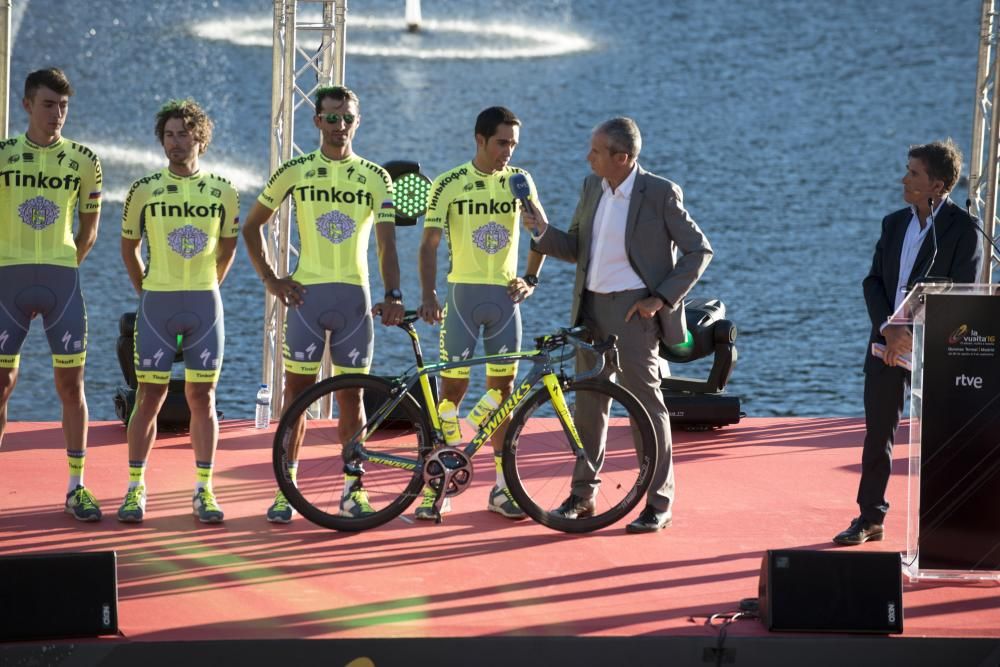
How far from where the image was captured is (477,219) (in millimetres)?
5535

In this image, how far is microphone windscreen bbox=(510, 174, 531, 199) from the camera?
511 centimetres

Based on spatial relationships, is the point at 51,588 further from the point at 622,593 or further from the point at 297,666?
the point at 622,593

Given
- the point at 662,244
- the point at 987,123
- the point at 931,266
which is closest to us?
the point at 931,266

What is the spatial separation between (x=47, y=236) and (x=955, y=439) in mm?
3335

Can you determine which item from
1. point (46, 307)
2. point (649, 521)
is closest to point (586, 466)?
point (649, 521)

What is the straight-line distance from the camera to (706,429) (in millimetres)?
7664

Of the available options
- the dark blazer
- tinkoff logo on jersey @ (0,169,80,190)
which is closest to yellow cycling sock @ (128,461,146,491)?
tinkoff logo on jersey @ (0,169,80,190)

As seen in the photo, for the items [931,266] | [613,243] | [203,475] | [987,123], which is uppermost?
[987,123]

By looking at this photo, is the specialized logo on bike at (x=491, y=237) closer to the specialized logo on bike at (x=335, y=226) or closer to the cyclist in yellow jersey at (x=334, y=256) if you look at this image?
the cyclist in yellow jersey at (x=334, y=256)

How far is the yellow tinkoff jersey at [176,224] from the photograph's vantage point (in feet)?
17.5

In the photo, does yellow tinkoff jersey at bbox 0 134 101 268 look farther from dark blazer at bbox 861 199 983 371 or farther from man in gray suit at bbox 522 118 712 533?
dark blazer at bbox 861 199 983 371

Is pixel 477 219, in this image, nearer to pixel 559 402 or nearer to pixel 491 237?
pixel 491 237

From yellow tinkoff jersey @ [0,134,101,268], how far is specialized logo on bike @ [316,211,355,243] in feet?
2.87

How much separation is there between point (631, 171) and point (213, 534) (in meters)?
2.06
